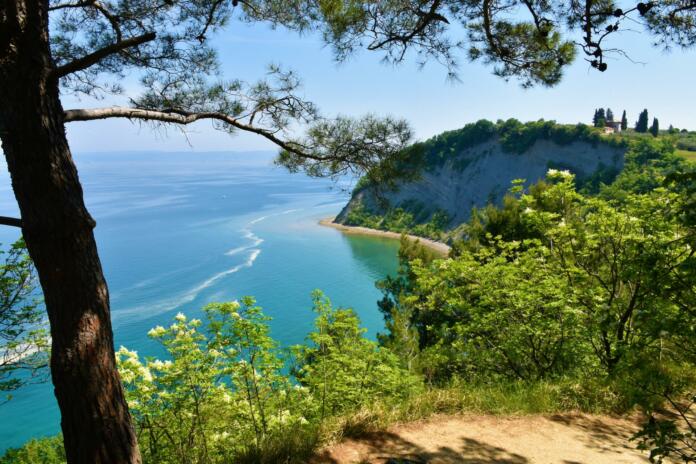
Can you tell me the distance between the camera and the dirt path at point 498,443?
11.2 feet

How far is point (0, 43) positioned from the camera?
221cm

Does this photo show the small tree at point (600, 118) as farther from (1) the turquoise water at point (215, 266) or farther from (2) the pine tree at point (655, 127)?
(1) the turquoise water at point (215, 266)

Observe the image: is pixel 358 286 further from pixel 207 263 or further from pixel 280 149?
pixel 280 149

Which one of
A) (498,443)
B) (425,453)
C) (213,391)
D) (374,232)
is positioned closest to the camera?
(425,453)

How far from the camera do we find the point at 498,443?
374cm

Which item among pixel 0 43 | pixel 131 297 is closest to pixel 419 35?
pixel 0 43

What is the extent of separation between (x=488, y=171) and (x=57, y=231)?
74978 millimetres

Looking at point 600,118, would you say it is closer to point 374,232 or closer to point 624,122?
point 624,122

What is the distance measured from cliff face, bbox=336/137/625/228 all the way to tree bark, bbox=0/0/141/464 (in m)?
57.4

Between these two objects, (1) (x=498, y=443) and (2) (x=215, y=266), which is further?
(2) (x=215, y=266)

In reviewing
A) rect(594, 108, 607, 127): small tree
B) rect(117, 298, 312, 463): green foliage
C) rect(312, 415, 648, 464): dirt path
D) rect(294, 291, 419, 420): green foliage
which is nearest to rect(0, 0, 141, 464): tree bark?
rect(312, 415, 648, 464): dirt path

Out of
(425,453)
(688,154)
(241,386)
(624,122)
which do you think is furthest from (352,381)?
(624,122)

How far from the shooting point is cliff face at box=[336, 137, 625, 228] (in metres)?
61.1

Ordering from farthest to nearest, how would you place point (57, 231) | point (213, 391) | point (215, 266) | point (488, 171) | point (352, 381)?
point (488, 171) < point (215, 266) < point (213, 391) < point (352, 381) < point (57, 231)
